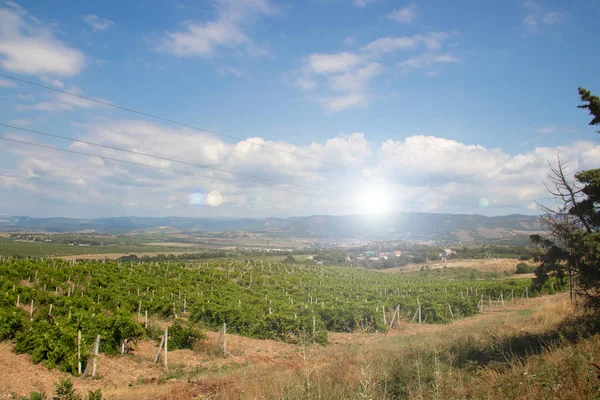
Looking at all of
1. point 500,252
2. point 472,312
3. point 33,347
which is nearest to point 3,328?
point 33,347

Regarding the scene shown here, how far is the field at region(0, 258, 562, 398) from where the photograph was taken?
13.8 m

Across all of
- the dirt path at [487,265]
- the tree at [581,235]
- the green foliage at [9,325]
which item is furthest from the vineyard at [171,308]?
the dirt path at [487,265]

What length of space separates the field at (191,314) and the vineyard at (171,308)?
0.07 m

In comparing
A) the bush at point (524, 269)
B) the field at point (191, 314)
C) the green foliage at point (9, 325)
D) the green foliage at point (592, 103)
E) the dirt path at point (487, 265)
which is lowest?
the dirt path at point (487, 265)

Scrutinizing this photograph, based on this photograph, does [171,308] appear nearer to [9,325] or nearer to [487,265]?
[9,325]

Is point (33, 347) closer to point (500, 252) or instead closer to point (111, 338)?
point (111, 338)

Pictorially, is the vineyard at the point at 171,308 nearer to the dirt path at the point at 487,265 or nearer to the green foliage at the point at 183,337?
the green foliage at the point at 183,337

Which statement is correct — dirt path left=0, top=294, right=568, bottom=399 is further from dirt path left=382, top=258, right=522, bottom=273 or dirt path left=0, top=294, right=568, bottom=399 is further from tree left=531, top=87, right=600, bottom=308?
dirt path left=382, top=258, right=522, bottom=273

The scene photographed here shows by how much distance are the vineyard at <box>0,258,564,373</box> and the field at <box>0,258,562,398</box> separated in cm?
7

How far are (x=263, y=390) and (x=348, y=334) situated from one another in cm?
1690

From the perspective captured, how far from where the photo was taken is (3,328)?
580 inches

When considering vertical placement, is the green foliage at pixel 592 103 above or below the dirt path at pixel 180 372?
above

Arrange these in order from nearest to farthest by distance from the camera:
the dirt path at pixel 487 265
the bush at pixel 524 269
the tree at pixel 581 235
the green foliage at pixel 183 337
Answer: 1. the tree at pixel 581 235
2. the green foliage at pixel 183 337
3. the bush at pixel 524 269
4. the dirt path at pixel 487 265

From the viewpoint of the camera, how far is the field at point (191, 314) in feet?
45.4
